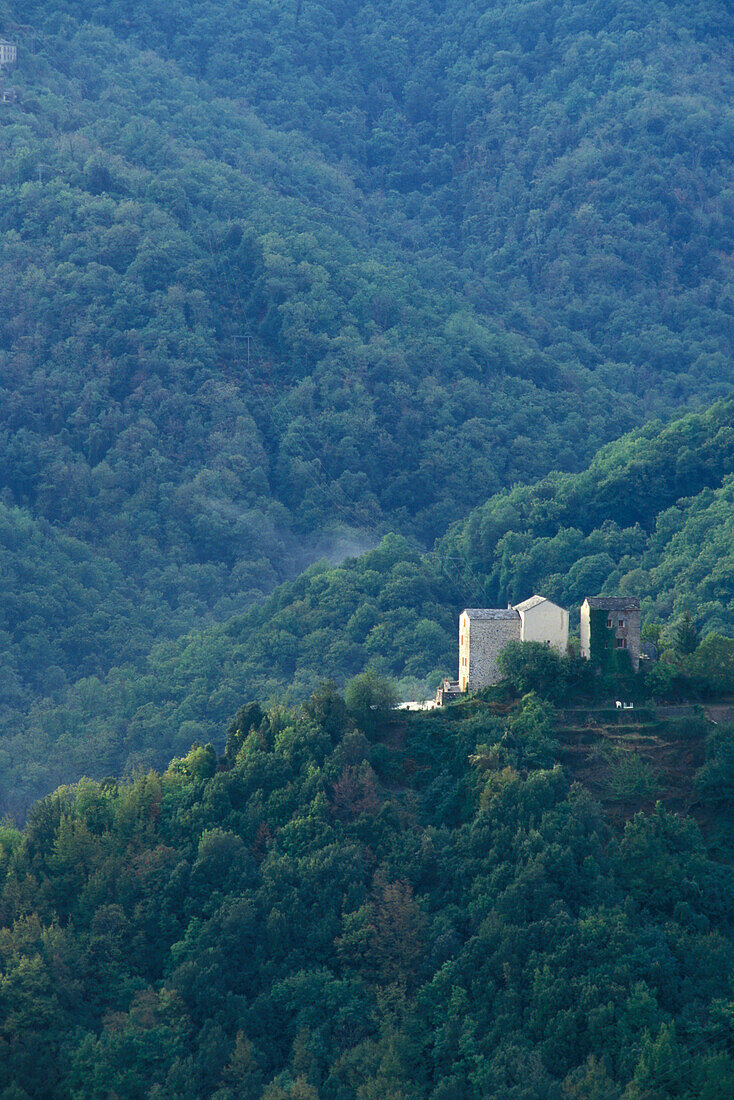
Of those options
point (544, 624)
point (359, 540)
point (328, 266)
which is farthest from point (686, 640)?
point (328, 266)

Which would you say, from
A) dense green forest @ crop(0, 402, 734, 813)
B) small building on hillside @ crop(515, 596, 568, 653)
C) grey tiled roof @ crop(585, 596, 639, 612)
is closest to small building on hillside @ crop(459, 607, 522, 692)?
small building on hillside @ crop(515, 596, 568, 653)

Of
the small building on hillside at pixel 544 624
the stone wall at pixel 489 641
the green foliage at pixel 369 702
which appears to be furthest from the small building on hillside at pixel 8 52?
the small building on hillside at pixel 544 624

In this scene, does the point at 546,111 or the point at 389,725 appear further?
the point at 546,111

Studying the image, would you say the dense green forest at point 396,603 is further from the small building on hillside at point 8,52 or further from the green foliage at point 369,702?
the small building on hillside at point 8,52

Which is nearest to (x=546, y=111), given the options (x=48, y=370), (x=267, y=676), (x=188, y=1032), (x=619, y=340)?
(x=619, y=340)

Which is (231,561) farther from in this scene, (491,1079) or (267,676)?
(491,1079)

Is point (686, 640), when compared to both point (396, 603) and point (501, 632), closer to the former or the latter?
point (501, 632)
